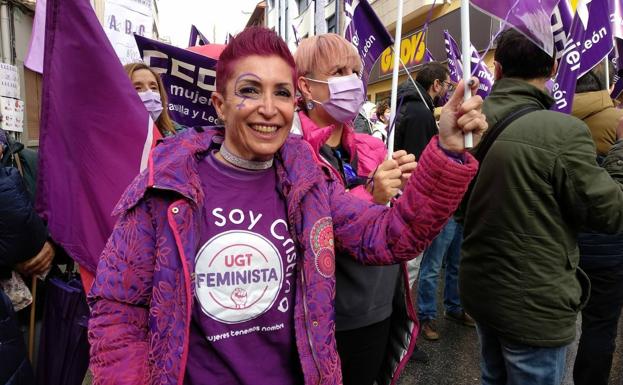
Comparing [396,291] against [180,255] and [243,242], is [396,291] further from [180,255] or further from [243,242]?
[180,255]

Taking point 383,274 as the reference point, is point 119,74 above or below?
above

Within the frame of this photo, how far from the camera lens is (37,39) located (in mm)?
2561

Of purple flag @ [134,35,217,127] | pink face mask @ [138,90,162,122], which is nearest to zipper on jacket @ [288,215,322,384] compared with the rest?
purple flag @ [134,35,217,127]

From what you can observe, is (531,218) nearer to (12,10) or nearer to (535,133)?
(535,133)

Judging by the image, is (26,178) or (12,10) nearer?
(26,178)

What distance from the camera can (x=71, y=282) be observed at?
2117 millimetres

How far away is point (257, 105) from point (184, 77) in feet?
5.86

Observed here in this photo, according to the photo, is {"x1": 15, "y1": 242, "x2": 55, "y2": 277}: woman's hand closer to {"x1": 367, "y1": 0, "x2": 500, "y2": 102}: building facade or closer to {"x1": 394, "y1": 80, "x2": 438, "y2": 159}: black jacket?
{"x1": 394, "y1": 80, "x2": 438, "y2": 159}: black jacket

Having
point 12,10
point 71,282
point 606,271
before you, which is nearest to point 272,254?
point 71,282

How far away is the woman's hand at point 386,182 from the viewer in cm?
157

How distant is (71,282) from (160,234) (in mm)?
1207

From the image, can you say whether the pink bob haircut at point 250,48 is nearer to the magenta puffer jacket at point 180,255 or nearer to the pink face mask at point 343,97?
the magenta puffer jacket at point 180,255

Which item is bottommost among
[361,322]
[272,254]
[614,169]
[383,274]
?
[361,322]

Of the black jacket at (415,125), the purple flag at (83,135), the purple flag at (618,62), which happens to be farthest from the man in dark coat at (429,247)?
the purple flag at (83,135)
